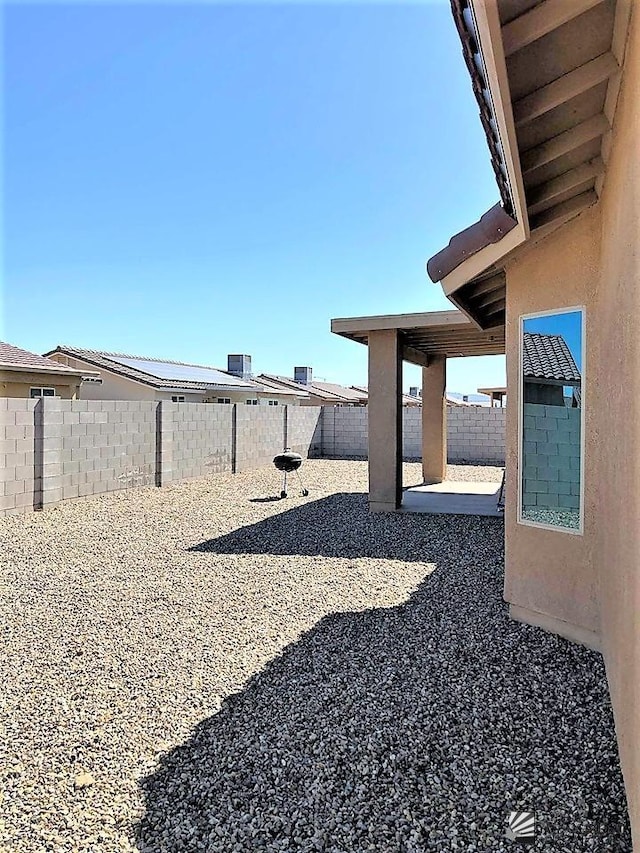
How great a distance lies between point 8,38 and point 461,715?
27.7ft

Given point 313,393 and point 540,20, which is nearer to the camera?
point 540,20

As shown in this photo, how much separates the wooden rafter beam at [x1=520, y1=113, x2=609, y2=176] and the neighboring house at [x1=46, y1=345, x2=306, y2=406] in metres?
17.9

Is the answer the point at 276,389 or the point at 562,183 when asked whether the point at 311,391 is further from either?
the point at 562,183

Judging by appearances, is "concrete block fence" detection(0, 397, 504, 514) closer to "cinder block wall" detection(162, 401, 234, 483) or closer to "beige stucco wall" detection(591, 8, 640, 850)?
"cinder block wall" detection(162, 401, 234, 483)

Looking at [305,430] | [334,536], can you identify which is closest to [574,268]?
[334,536]

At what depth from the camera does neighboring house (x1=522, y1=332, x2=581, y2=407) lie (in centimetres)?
449

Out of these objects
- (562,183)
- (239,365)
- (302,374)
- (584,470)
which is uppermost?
(302,374)

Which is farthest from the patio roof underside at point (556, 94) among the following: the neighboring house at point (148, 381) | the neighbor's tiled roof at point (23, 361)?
the neighboring house at point (148, 381)

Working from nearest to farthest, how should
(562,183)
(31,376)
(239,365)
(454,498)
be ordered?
(562,183)
(454,498)
(31,376)
(239,365)

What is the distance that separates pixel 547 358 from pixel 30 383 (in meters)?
17.9

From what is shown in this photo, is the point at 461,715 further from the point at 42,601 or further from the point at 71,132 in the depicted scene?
the point at 71,132

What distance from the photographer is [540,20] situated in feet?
7.63

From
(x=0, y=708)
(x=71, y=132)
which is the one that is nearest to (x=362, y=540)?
(x=0, y=708)

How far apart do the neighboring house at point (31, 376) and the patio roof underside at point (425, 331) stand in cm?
1176
